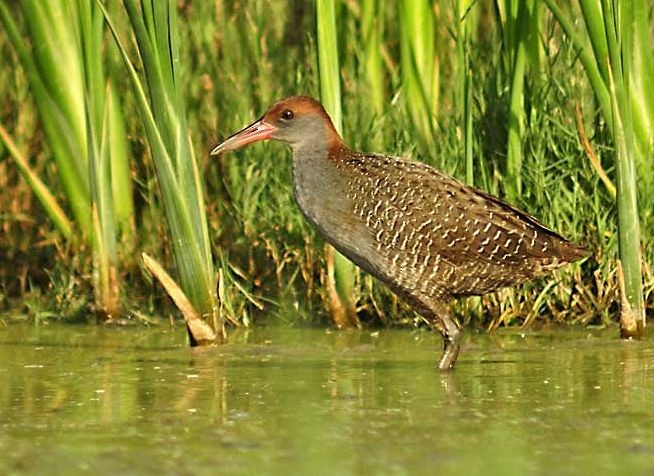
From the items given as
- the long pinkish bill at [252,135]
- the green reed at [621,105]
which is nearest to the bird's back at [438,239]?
the green reed at [621,105]

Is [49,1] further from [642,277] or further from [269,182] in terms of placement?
[642,277]

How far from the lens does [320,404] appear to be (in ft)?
20.0

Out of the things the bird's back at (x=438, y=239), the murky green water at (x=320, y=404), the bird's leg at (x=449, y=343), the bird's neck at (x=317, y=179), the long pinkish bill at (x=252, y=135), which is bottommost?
the murky green water at (x=320, y=404)

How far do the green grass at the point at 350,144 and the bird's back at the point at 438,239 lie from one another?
0.45m

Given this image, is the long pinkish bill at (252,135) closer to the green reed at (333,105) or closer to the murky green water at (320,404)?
the green reed at (333,105)

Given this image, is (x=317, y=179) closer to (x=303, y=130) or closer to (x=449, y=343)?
(x=303, y=130)

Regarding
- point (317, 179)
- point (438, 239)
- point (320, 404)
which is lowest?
point (320, 404)

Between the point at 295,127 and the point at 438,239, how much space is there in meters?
0.90

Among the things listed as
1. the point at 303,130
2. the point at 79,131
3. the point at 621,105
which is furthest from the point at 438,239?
the point at 79,131

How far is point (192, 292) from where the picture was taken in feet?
24.1

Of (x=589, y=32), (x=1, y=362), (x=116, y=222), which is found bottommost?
(x=1, y=362)

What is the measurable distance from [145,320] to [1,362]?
1.11 m

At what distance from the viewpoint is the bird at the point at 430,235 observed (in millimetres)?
7039

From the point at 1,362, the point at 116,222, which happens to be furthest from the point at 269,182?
the point at 1,362
